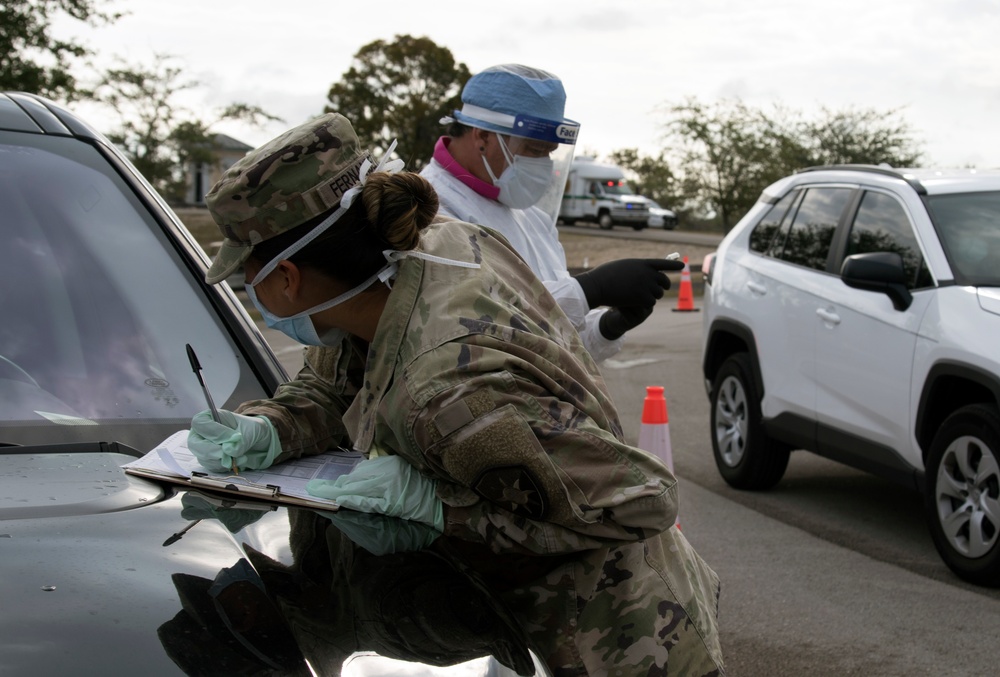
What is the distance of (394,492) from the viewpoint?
6.23ft

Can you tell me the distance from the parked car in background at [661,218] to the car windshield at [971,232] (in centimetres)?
3599

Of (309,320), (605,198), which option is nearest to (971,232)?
(309,320)

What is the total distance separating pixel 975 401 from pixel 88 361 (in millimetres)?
4221

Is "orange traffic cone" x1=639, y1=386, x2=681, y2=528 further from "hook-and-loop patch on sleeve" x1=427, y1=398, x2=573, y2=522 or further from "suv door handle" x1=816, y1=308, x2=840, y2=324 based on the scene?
"hook-and-loop patch on sleeve" x1=427, y1=398, x2=573, y2=522

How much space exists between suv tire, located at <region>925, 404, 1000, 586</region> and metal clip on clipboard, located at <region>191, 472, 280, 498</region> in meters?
3.94

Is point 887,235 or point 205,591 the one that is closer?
point 205,591

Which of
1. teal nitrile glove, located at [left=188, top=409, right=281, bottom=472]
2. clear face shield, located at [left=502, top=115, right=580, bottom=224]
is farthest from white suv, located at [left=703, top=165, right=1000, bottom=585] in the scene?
teal nitrile glove, located at [left=188, top=409, right=281, bottom=472]

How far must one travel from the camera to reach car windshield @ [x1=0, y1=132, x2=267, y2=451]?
246cm

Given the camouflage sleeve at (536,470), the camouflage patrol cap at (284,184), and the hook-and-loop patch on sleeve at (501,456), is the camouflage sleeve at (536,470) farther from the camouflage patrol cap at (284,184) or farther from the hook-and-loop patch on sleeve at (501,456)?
the camouflage patrol cap at (284,184)

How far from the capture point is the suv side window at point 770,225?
7129mm

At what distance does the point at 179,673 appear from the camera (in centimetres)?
142

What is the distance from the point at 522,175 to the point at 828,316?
299 centimetres

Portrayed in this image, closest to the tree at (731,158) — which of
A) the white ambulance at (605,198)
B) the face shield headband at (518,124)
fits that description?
the white ambulance at (605,198)

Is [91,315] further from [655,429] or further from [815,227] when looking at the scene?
[815,227]
